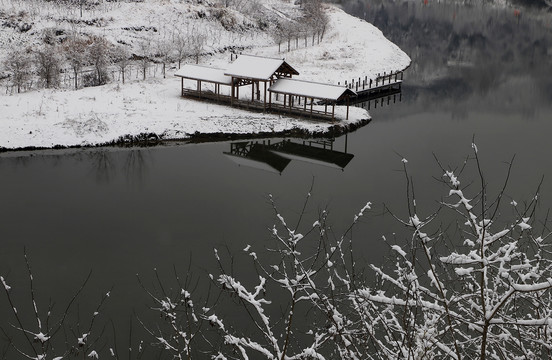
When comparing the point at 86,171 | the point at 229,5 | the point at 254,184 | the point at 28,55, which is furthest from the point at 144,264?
the point at 229,5

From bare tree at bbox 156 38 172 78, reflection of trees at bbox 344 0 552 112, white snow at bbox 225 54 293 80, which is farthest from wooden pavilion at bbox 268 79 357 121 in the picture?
bare tree at bbox 156 38 172 78

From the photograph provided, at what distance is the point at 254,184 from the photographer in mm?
26594

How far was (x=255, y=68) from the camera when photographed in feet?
128

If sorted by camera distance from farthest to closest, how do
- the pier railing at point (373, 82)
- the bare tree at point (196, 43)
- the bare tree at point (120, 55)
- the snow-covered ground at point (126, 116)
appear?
the bare tree at point (196, 43) → the bare tree at point (120, 55) → the pier railing at point (373, 82) → the snow-covered ground at point (126, 116)

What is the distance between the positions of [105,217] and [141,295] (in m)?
5.97

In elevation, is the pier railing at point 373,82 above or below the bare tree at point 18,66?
below

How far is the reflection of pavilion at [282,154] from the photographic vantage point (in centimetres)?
2991

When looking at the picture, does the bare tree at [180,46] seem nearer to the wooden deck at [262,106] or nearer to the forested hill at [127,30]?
the forested hill at [127,30]

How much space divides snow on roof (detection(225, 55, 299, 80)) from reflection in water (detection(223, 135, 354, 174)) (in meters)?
6.00

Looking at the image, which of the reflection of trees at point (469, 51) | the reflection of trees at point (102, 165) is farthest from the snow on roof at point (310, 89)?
the reflection of trees at point (102, 165)

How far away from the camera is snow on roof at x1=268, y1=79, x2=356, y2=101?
3603 centimetres

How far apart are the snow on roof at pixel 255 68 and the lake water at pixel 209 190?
6757mm

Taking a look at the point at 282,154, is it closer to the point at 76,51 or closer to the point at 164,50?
the point at 76,51

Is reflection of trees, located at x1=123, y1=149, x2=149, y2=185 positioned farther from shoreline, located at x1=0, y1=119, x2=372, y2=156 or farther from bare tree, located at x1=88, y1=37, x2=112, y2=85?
bare tree, located at x1=88, y1=37, x2=112, y2=85
